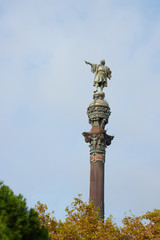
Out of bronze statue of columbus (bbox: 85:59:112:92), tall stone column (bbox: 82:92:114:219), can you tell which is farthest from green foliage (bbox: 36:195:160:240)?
bronze statue of columbus (bbox: 85:59:112:92)

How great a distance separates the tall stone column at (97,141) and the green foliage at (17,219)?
16191 millimetres

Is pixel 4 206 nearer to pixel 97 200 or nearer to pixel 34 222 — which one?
pixel 34 222

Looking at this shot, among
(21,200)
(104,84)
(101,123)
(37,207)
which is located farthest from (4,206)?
(104,84)

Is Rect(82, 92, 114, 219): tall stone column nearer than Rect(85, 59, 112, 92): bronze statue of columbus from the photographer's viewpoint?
Yes

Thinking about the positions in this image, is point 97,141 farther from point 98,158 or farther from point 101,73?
point 101,73

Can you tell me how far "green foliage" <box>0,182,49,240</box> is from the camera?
13.7 m

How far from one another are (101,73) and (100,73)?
98mm

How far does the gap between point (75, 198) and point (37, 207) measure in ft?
8.55

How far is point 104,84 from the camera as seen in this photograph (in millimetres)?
37031

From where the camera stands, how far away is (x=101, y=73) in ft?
121

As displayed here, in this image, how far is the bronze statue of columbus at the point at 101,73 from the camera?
121 feet

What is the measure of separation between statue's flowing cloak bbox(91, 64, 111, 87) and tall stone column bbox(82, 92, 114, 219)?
1.49 metres

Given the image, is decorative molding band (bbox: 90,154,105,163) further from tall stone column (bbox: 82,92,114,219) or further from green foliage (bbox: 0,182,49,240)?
green foliage (bbox: 0,182,49,240)

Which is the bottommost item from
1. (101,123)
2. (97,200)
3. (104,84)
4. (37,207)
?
(37,207)
